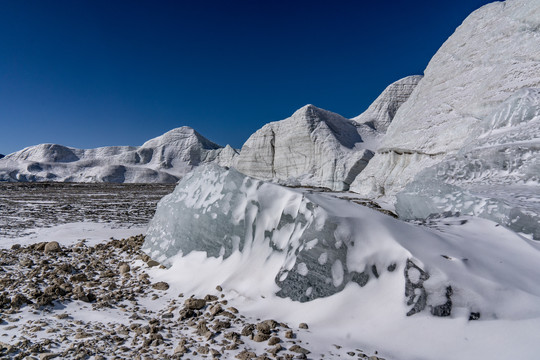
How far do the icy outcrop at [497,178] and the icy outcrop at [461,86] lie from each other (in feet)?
13.1

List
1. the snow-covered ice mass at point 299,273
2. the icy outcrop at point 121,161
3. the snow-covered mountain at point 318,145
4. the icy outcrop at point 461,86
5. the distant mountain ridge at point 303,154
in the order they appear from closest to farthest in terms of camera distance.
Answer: the snow-covered ice mass at point 299,273 → the icy outcrop at point 461,86 → the snow-covered mountain at point 318,145 → the distant mountain ridge at point 303,154 → the icy outcrop at point 121,161

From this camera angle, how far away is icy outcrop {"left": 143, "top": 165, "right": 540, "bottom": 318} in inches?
102

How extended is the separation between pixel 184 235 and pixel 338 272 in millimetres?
2823

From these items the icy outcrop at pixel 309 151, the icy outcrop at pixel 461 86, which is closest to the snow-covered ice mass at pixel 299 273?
the icy outcrop at pixel 461 86

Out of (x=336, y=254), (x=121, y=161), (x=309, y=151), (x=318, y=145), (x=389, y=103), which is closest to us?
(x=336, y=254)

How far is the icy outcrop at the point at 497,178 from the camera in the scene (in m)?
4.23

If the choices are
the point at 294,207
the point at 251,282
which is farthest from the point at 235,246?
the point at 294,207

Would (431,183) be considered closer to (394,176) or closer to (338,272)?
(338,272)

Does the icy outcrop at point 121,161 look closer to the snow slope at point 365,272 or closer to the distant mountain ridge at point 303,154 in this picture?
the distant mountain ridge at point 303,154

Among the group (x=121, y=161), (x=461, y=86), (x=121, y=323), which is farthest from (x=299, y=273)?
(x=121, y=161)

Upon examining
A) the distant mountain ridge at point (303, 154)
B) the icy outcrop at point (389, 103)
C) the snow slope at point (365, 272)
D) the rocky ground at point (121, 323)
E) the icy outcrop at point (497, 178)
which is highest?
the icy outcrop at point (389, 103)

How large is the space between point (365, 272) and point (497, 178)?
5273mm

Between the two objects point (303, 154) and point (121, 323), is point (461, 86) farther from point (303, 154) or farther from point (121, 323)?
point (303, 154)

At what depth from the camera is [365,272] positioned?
9.64 feet
